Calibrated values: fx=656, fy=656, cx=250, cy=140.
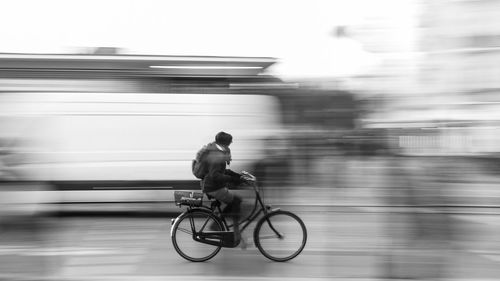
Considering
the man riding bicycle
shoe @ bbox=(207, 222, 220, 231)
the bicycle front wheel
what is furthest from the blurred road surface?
the man riding bicycle

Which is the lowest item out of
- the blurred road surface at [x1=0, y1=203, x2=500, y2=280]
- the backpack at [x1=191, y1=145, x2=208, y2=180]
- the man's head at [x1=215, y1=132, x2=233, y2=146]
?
the blurred road surface at [x1=0, y1=203, x2=500, y2=280]

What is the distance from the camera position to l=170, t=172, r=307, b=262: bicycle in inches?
261

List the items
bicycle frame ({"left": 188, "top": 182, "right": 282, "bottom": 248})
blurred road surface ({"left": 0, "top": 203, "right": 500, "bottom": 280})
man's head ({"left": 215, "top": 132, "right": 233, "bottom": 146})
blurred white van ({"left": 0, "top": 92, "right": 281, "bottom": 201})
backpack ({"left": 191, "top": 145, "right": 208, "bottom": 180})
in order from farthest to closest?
1. blurred white van ({"left": 0, "top": 92, "right": 281, "bottom": 201})
2. bicycle frame ({"left": 188, "top": 182, "right": 282, "bottom": 248})
3. backpack ({"left": 191, "top": 145, "right": 208, "bottom": 180})
4. man's head ({"left": 215, "top": 132, "right": 233, "bottom": 146})
5. blurred road surface ({"left": 0, "top": 203, "right": 500, "bottom": 280})

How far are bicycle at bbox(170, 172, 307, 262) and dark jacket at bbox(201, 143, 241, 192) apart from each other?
8.6 inches

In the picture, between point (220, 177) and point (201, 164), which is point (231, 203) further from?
point (201, 164)

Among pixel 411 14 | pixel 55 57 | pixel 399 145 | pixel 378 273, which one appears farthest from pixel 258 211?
pixel 55 57

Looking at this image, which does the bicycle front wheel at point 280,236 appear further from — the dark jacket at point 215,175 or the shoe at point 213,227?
the dark jacket at point 215,175

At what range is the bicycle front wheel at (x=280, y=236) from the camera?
669 cm

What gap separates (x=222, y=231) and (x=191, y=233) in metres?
0.33

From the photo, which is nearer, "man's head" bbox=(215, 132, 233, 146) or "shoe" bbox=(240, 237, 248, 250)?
"man's head" bbox=(215, 132, 233, 146)

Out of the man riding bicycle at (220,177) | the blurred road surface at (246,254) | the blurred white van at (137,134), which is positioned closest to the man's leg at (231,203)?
the man riding bicycle at (220,177)

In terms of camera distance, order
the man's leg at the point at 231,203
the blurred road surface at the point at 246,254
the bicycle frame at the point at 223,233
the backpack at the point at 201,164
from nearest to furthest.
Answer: the blurred road surface at the point at 246,254, the backpack at the point at 201,164, the man's leg at the point at 231,203, the bicycle frame at the point at 223,233

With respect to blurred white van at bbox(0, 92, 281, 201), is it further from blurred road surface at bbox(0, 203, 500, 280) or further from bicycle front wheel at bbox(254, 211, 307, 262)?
bicycle front wheel at bbox(254, 211, 307, 262)

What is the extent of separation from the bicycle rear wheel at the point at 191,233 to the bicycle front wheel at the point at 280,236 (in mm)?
430
